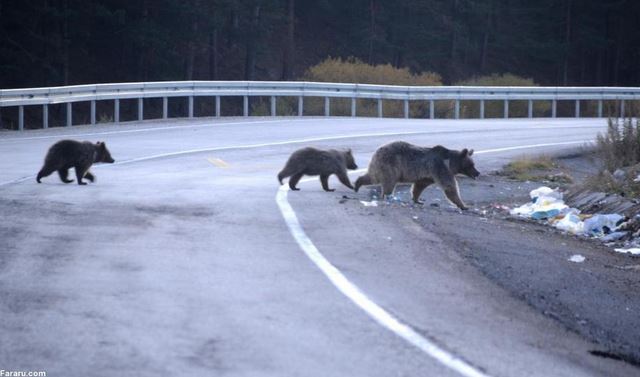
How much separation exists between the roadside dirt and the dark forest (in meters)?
35.6

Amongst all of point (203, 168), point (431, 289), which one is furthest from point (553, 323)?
point (203, 168)

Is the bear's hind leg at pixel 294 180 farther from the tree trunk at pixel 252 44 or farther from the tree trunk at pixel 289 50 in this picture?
the tree trunk at pixel 289 50

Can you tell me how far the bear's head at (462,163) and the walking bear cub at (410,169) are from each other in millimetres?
256

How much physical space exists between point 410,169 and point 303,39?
5219 cm

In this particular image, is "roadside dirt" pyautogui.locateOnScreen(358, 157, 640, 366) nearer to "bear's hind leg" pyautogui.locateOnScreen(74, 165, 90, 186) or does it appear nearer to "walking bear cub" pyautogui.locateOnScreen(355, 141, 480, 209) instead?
"walking bear cub" pyautogui.locateOnScreen(355, 141, 480, 209)

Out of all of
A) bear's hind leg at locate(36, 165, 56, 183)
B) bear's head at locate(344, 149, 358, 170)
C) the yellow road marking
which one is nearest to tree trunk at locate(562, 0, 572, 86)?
the yellow road marking

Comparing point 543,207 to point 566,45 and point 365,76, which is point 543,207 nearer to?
point 365,76

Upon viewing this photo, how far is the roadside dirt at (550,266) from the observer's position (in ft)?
28.1

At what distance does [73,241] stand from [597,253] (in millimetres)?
6706

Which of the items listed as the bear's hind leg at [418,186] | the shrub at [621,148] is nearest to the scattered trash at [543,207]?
the bear's hind leg at [418,186]

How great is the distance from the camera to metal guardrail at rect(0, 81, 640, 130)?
105 feet

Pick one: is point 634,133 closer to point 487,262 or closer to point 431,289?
point 487,262

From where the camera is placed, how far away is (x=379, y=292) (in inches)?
335

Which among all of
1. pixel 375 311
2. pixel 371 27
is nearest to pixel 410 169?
pixel 375 311
